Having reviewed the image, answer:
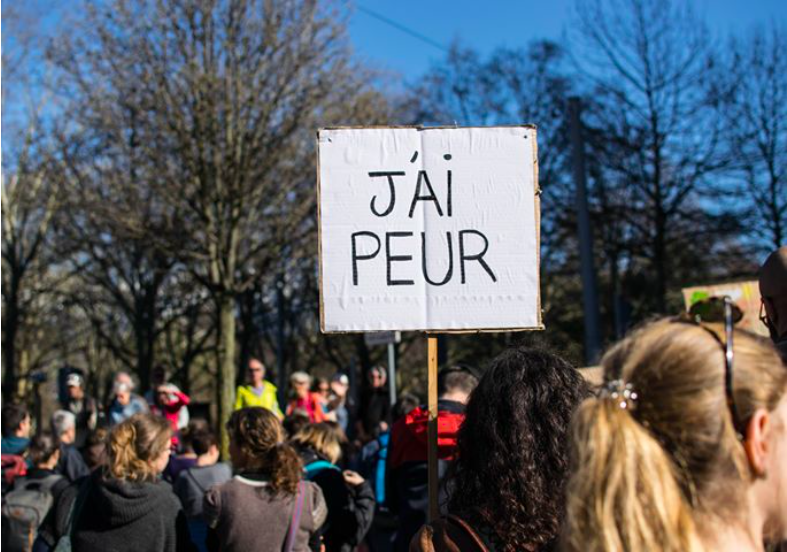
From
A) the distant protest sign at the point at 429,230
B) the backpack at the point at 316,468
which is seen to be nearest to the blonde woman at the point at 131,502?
the backpack at the point at 316,468

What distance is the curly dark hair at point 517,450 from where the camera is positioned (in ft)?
8.27

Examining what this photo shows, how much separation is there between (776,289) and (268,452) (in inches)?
95.9

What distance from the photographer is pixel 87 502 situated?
4684 millimetres

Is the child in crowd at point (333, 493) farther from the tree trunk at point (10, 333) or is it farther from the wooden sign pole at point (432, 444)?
the tree trunk at point (10, 333)

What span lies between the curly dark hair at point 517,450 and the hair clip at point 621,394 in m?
0.82

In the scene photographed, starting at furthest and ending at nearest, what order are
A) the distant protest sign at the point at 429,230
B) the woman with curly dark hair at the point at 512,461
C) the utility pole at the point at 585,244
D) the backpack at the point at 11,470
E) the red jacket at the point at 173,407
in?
the utility pole at the point at 585,244 → the red jacket at the point at 173,407 → the backpack at the point at 11,470 → the distant protest sign at the point at 429,230 → the woman with curly dark hair at the point at 512,461

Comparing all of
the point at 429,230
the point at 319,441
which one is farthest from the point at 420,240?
the point at 319,441

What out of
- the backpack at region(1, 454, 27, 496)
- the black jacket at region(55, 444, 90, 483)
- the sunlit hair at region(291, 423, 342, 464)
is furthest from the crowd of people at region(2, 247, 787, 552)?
the black jacket at region(55, 444, 90, 483)

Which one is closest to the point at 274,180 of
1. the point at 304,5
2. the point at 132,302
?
the point at 304,5

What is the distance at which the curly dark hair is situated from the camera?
8.27ft

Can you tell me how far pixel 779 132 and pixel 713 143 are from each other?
1.35m

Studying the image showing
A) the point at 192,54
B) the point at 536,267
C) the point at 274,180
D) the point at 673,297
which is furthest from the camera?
the point at 673,297

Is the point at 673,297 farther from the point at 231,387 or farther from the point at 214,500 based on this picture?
the point at 214,500

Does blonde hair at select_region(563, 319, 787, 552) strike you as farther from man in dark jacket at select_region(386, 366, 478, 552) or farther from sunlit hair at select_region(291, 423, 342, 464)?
sunlit hair at select_region(291, 423, 342, 464)
